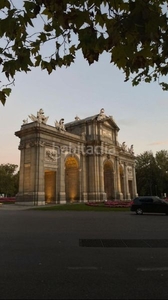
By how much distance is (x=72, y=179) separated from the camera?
4872 cm

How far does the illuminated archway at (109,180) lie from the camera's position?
55388mm

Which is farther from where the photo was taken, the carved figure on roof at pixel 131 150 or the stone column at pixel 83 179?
the carved figure on roof at pixel 131 150

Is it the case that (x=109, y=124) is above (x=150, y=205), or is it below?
above

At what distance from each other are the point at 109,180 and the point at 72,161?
1252 cm

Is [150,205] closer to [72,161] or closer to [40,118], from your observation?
[40,118]

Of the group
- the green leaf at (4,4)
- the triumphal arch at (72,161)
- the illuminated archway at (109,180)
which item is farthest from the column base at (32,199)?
the green leaf at (4,4)

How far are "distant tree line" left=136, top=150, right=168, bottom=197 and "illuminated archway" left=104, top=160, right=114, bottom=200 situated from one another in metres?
28.7

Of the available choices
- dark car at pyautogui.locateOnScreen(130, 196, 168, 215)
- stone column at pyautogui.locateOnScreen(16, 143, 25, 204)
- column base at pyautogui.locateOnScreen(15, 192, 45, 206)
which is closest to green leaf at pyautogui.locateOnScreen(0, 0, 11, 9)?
dark car at pyautogui.locateOnScreen(130, 196, 168, 215)

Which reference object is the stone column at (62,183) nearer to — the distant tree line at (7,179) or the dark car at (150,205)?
the dark car at (150,205)

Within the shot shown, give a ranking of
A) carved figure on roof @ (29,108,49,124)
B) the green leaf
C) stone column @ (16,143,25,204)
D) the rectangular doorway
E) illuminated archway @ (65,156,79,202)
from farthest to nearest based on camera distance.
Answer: illuminated archway @ (65,156,79,202) → the rectangular doorway → carved figure on roof @ (29,108,49,124) → stone column @ (16,143,25,204) → the green leaf

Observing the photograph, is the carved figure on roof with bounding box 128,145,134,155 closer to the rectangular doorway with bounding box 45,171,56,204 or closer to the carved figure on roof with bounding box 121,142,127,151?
the carved figure on roof with bounding box 121,142,127,151

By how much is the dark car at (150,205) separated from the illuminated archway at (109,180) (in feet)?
106

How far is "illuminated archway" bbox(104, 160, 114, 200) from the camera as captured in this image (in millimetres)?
55388

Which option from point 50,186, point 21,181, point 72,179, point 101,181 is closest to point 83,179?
point 72,179
